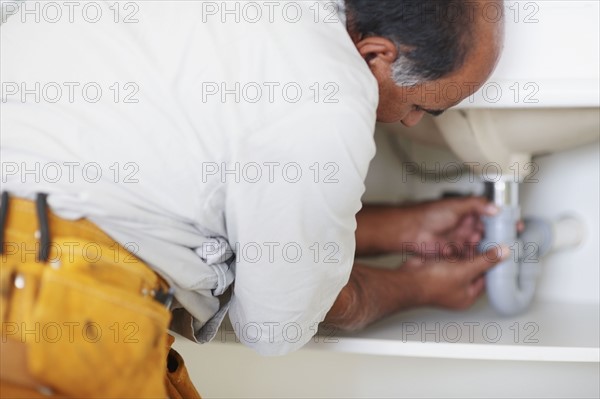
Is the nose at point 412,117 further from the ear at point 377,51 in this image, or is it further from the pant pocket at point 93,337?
the pant pocket at point 93,337

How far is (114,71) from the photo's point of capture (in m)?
0.65

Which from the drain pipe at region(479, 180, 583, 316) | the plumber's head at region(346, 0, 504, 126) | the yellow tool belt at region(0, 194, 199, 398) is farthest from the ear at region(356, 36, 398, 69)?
the drain pipe at region(479, 180, 583, 316)

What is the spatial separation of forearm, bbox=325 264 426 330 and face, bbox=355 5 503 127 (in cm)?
26

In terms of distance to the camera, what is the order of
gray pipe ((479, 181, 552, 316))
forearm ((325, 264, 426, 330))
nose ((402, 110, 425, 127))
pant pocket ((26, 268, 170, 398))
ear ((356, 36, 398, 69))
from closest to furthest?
pant pocket ((26, 268, 170, 398)) → ear ((356, 36, 398, 69)) → nose ((402, 110, 425, 127)) → forearm ((325, 264, 426, 330)) → gray pipe ((479, 181, 552, 316))

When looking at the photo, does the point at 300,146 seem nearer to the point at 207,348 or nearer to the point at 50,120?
the point at 50,120

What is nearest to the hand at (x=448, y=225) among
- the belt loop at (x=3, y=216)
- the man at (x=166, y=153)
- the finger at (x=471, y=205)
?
the finger at (x=471, y=205)

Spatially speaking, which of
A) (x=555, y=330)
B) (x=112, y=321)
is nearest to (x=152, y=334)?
(x=112, y=321)

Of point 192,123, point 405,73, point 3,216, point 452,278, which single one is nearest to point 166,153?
point 192,123

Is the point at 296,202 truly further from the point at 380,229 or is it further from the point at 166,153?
the point at 380,229

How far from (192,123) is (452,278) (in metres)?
0.57

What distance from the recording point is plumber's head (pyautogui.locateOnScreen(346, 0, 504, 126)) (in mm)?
674

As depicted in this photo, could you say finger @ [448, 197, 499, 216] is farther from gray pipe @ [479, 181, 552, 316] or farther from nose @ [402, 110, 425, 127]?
nose @ [402, 110, 425, 127]

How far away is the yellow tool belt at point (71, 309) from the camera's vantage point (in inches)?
23.2

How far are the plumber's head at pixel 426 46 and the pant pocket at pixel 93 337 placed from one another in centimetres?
32
